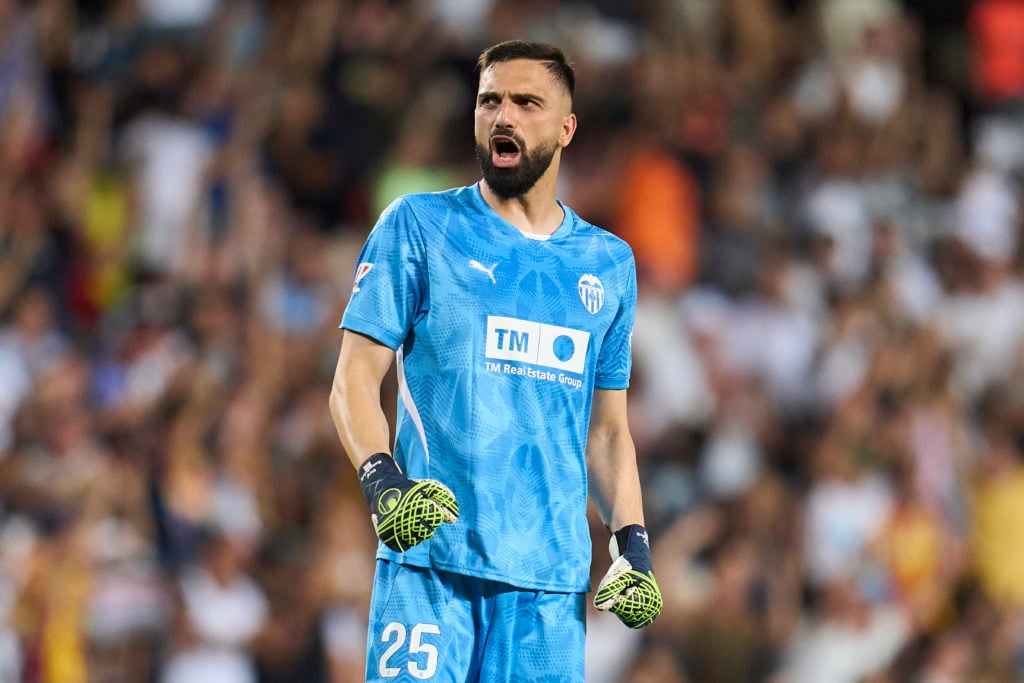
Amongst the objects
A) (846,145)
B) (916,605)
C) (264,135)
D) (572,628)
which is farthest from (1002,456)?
(572,628)

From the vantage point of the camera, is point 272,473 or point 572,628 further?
point 272,473

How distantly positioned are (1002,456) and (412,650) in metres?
8.27

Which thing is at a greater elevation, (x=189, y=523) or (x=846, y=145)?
(x=846, y=145)

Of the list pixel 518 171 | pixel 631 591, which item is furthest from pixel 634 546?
pixel 518 171

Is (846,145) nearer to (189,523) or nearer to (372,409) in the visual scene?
(189,523)

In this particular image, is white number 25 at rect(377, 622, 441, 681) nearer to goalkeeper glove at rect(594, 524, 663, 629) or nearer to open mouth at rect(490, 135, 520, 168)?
goalkeeper glove at rect(594, 524, 663, 629)

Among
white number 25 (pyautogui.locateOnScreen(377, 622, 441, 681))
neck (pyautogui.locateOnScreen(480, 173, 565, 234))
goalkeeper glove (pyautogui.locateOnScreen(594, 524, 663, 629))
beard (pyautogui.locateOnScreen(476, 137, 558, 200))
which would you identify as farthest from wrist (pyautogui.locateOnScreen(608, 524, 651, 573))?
beard (pyautogui.locateOnScreen(476, 137, 558, 200))

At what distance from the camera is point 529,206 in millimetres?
4758

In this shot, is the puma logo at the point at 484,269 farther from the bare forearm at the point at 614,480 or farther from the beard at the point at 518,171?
the bare forearm at the point at 614,480

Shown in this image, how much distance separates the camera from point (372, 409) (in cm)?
437

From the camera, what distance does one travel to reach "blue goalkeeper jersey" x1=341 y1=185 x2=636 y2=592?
4.43 metres

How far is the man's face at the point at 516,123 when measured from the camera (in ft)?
15.2

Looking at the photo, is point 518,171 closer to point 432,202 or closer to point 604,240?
point 432,202

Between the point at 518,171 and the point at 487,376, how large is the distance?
2.19 ft
